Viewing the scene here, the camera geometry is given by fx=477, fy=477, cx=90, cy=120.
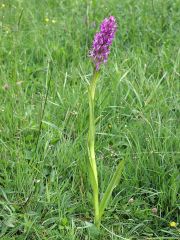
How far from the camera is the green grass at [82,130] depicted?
1.93 m

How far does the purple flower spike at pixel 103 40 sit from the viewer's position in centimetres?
168

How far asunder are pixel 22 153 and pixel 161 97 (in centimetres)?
86

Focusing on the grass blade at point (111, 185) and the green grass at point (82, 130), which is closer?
the grass blade at point (111, 185)

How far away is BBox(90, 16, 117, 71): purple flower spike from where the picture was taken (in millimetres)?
1684

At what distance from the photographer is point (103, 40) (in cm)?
169

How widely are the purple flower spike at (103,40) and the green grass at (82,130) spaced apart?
24 centimetres

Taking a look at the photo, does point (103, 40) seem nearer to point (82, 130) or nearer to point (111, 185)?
point (111, 185)

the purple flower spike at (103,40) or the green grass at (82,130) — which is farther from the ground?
the purple flower spike at (103,40)

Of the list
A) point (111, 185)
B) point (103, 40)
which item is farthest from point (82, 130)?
point (103, 40)

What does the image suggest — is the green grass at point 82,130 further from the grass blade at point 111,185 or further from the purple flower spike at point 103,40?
the purple flower spike at point 103,40

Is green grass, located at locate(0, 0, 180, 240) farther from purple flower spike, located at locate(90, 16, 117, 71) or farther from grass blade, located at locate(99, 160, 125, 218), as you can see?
purple flower spike, located at locate(90, 16, 117, 71)

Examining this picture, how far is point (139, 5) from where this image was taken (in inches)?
146

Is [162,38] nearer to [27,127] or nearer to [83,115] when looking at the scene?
[83,115]

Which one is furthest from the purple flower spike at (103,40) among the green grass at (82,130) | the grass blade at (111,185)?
the grass blade at (111,185)
